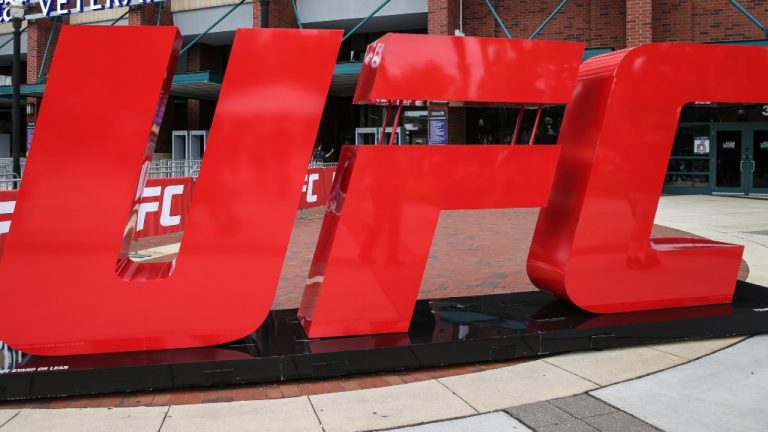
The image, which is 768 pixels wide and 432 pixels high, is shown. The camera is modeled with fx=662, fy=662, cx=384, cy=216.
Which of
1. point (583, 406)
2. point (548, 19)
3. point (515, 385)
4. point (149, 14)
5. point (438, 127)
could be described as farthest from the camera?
point (149, 14)

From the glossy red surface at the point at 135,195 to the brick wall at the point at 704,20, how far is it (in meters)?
18.8

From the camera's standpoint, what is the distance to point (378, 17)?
2358 centimetres

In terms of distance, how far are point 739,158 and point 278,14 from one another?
16490 mm

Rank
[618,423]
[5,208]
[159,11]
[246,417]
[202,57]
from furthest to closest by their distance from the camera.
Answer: [202,57] → [159,11] → [5,208] → [246,417] → [618,423]

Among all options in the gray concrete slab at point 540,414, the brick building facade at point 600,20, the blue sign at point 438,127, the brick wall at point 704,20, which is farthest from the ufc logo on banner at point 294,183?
the brick wall at point 704,20

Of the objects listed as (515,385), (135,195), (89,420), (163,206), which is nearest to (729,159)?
(163,206)

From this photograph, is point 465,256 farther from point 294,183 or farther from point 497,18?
point 497,18

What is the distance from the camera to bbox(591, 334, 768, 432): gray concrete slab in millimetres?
3775

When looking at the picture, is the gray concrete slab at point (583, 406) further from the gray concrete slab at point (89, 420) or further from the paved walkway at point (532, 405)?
the gray concrete slab at point (89, 420)

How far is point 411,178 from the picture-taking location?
189 inches

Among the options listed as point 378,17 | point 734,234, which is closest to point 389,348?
point 734,234

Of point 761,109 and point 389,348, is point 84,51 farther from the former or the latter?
point 761,109

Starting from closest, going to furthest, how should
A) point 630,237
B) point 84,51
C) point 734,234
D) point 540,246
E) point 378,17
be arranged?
1. point 84,51
2. point 630,237
3. point 540,246
4. point 734,234
5. point 378,17

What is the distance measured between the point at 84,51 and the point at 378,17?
20.3 meters
